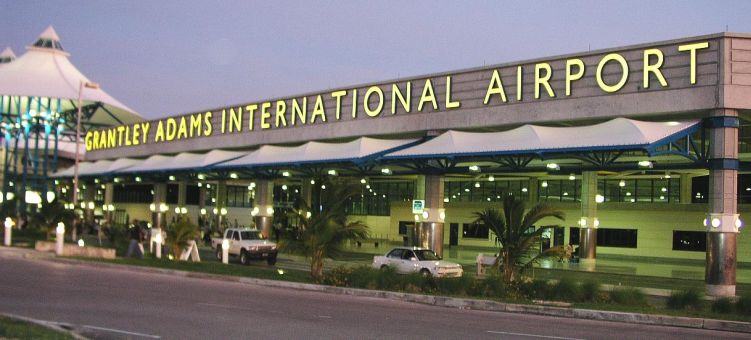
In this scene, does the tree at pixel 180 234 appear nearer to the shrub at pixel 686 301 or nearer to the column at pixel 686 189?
the shrub at pixel 686 301

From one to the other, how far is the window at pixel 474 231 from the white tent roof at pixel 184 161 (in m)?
20.1

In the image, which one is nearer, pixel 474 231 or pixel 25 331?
pixel 25 331

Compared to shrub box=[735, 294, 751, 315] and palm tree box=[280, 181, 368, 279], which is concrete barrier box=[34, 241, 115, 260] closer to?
palm tree box=[280, 181, 368, 279]

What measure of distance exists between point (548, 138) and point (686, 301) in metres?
13.8

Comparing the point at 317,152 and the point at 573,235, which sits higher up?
the point at 317,152

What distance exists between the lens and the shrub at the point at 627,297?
20.8 meters

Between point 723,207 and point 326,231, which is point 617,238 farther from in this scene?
point 326,231

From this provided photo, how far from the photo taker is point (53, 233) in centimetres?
5112

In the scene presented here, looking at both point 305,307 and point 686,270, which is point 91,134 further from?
point 305,307

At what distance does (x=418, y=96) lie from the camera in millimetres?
41875

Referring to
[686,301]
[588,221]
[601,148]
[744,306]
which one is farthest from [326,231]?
[588,221]

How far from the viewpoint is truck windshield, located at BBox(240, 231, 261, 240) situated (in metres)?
39.4

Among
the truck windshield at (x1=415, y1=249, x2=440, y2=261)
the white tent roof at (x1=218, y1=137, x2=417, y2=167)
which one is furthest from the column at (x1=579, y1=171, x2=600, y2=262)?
the truck windshield at (x1=415, y1=249, x2=440, y2=261)

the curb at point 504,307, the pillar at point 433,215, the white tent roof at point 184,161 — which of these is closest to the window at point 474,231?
the white tent roof at point 184,161
